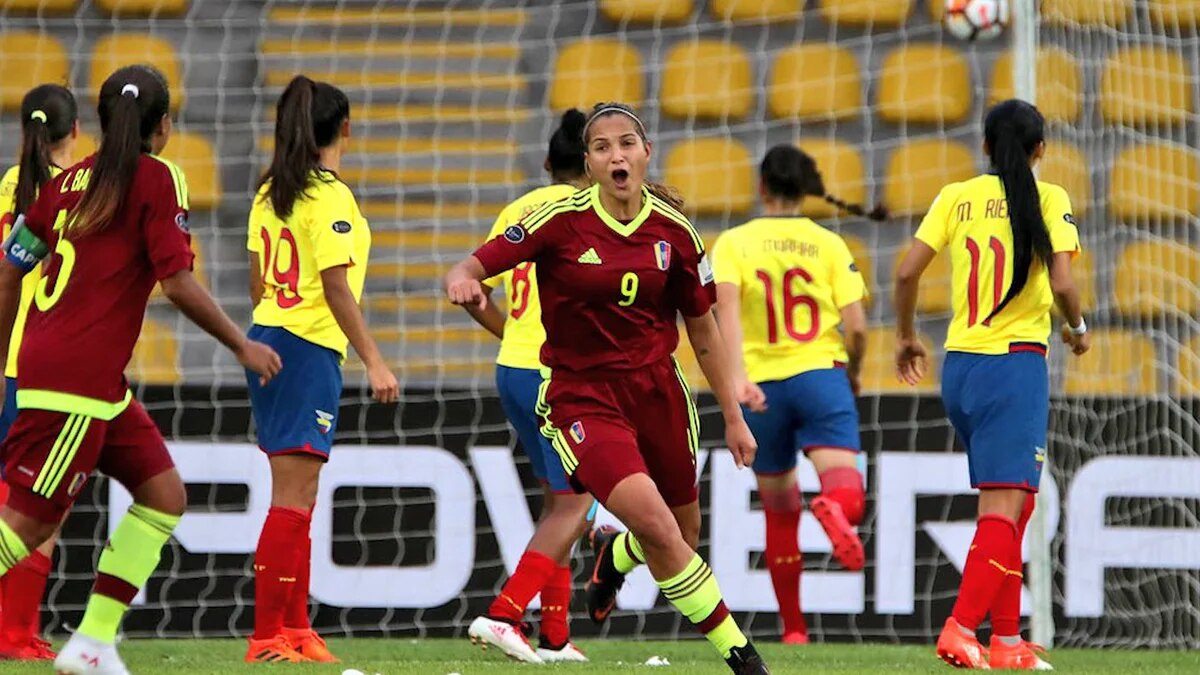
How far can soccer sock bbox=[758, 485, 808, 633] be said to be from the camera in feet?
27.7

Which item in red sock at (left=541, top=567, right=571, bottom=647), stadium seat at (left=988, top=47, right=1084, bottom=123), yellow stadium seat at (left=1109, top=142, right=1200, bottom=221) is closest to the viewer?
red sock at (left=541, top=567, right=571, bottom=647)

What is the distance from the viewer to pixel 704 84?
11.7 meters

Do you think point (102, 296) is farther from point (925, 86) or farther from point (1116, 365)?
point (925, 86)

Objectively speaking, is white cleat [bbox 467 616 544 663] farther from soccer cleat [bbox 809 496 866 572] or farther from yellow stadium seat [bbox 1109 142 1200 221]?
yellow stadium seat [bbox 1109 142 1200 221]

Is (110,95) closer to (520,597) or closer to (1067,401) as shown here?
(520,597)

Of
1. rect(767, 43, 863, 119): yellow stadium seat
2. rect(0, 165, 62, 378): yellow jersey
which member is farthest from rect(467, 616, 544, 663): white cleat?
rect(767, 43, 863, 119): yellow stadium seat

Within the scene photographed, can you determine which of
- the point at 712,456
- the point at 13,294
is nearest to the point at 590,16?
the point at 712,456

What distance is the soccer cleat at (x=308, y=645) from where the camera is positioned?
7086 mm

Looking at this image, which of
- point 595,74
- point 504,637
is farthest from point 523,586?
point 595,74

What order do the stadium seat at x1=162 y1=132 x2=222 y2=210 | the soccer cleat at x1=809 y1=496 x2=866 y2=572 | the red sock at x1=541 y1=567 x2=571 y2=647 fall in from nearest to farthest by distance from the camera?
the red sock at x1=541 y1=567 x2=571 y2=647 → the soccer cleat at x1=809 y1=496 x2=866 y2=572 → the stadium seat at x1=162 y1=132 x2=222 y2=210

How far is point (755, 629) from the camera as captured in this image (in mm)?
9141

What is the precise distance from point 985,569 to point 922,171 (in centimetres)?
521

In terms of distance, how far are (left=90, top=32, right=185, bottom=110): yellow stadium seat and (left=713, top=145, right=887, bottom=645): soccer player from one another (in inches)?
170

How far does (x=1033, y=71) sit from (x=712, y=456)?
87.9 inches
